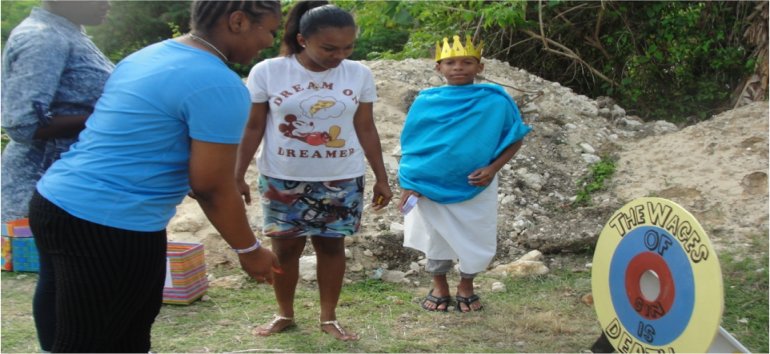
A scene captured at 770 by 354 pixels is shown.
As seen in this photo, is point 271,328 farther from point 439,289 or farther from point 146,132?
point 146,132

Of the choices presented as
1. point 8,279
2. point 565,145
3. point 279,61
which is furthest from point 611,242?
point 8,279

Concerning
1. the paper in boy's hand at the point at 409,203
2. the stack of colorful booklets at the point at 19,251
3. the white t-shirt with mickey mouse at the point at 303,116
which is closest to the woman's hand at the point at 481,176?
the paper in boy's hand at the point at 409,203

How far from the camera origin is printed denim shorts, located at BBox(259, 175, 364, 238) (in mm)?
3490

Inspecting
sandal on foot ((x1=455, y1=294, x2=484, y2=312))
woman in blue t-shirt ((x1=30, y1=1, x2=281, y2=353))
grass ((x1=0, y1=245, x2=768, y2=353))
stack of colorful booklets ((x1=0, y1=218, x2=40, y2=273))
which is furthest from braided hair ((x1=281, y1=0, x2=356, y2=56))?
stack of colorful booklets ((x1=0, y1=218, x2=40, y2=273))

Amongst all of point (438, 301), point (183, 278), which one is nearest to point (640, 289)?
point (438, 301)

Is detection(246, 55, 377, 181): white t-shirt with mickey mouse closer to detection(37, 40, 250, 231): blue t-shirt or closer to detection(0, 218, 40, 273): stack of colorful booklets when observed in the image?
detection(37, 40, 250, 231): blue t-shirt

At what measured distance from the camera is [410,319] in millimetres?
4109

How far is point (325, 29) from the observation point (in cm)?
331

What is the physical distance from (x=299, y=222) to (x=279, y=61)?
29.8 inches

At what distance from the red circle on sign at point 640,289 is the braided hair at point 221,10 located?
1.76m

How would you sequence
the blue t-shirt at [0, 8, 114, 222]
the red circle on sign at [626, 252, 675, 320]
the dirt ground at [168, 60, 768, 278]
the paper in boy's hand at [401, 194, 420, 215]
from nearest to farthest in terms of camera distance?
the blue t-shirt at [0, 8, 114, 222] → the red circle on sign at [626, 252, 675, 320] → the paper in boy's hand at [401, 194, 420, 215] → the dirt ground at [168, 60, 768, 278]

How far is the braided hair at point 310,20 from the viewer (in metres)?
3.31

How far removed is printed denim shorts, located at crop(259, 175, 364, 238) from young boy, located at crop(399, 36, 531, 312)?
2.25 ft

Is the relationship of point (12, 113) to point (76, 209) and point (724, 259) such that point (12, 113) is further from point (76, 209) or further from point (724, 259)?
point (724, 259)
